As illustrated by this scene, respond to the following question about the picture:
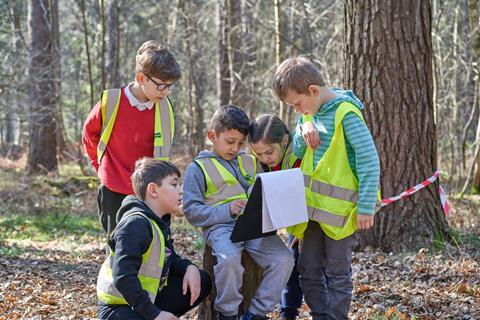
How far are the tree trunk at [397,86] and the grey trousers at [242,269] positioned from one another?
3.17 metres

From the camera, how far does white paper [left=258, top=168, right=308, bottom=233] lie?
4.48 m

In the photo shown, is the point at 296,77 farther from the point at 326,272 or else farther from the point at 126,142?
the point at 126,142

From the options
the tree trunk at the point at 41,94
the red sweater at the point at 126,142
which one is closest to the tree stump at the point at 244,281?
the red sweater at the point at 126,142

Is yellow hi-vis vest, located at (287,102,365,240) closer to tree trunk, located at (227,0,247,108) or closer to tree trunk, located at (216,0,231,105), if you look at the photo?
tree trunk, located at (227,0,247,108)

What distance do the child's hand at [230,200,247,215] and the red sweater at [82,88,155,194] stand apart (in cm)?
121

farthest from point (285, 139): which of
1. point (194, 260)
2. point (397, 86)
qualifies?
point (194, 260)

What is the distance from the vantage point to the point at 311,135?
15.2ft

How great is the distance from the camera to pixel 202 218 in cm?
467

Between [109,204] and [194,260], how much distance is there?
287 cm

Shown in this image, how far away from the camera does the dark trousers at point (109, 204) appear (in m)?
5.63

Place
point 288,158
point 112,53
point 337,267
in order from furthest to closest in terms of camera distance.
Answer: point 112,53 < point 288,158 < point 337,267

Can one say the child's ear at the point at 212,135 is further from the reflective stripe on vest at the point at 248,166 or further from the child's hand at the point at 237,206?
the child's hand at the point at 237,206

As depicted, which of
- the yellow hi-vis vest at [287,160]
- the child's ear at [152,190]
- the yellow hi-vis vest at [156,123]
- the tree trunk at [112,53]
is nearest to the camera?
the child's ear at [152,190]

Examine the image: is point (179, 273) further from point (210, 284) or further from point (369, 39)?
point (369, 39)
